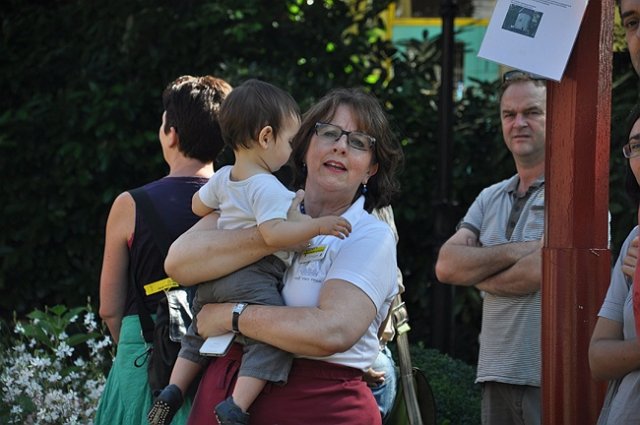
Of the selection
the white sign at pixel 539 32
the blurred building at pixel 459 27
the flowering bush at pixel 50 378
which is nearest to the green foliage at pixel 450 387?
the flowering bush at pixel 50 378

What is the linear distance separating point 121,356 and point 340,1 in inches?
171

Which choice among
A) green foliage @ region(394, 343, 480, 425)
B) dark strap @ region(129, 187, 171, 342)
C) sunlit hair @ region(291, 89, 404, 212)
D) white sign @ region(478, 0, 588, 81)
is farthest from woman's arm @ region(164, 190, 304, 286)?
green foliage @ region(394, 343, 480, 425)

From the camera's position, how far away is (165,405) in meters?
3.52

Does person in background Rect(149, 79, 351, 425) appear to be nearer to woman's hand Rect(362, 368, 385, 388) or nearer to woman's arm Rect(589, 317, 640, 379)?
woman's hand Rect(362, 368, 385, 388)

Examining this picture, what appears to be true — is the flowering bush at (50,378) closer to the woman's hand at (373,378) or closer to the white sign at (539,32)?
the woman's hand at (373,378)

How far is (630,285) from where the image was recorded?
3.11m

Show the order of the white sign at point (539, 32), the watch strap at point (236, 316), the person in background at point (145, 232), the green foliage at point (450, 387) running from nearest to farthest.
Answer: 1. the white sign at point (539, 32)
2. the watch strap at point (236, 316)
3. the person in background at point (145, 232)
4. the green foliage at point (450, 387)

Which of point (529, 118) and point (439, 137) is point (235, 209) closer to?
point (529, 118)

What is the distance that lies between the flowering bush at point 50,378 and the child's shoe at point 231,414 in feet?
6.04

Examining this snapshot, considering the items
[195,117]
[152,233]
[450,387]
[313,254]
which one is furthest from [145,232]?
[450,387]

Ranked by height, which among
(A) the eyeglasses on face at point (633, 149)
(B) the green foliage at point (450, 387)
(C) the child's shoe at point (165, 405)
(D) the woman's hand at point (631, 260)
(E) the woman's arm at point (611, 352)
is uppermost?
(A) the eyeglasses on face at point (633, 149)

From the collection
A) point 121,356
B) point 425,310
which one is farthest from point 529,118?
point 425,310

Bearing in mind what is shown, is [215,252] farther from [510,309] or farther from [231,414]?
[510,309]

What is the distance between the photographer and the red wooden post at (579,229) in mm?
3176
